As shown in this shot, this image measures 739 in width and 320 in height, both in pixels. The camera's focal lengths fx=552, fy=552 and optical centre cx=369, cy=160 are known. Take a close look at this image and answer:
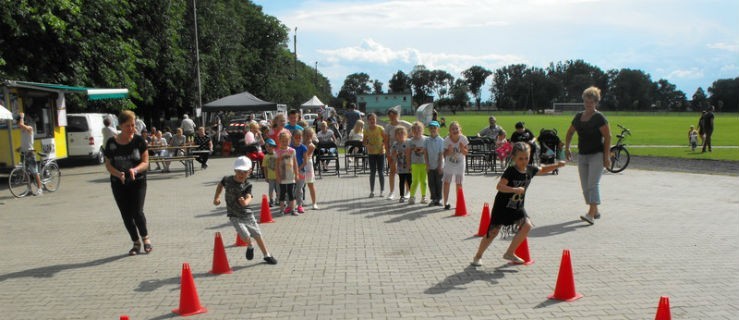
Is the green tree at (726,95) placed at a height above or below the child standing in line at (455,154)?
above

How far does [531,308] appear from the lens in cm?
489

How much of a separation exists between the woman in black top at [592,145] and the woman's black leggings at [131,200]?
6250mm

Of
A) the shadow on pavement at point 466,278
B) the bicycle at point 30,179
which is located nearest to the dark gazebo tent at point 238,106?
the bicycle at point 30,179

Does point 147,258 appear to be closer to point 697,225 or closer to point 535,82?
point 697,225

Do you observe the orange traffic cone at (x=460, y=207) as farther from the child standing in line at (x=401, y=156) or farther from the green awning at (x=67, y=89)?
the green awning at (x=67, y=89)

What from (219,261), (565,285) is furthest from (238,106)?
(565,285)

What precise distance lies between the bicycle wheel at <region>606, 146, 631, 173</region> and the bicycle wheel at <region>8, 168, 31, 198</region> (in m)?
14.9

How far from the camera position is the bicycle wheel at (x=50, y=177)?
532 inches

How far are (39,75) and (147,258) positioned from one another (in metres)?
17.0

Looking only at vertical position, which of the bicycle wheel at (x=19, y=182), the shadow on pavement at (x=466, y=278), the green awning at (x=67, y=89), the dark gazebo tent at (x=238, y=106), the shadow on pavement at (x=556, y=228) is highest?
the green awning at (x=67, y=89)

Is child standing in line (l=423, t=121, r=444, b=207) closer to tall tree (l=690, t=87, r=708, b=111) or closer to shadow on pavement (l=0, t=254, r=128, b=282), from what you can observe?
shadow on pavement (l=0, t=254, r=128, b=282)

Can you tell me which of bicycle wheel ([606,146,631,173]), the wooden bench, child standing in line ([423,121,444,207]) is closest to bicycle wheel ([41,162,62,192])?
the wooden bench

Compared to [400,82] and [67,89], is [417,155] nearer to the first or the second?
[67,89]

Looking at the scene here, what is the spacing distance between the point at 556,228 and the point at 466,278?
3.00 m
